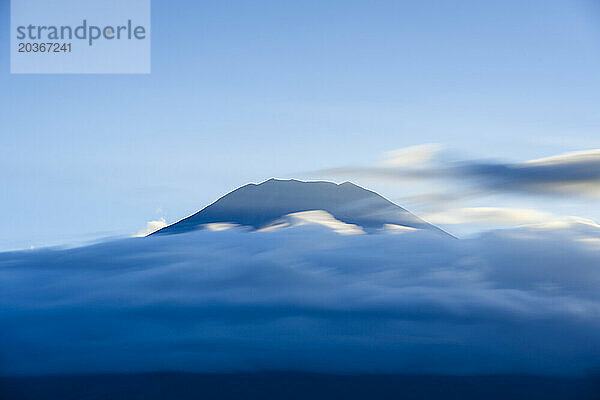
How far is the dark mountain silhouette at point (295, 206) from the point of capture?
449 centimetres

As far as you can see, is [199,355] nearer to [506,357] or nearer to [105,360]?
[105,360]

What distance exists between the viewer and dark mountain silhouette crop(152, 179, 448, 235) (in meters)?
4.49

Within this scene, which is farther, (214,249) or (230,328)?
(214,249)

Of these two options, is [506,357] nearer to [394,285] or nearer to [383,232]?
[394,285]

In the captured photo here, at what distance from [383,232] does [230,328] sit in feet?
4.71

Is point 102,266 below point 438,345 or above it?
above

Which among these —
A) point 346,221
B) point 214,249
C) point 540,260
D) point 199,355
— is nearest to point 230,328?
point 199,355

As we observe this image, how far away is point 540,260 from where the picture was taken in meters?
4.20

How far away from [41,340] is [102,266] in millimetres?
720

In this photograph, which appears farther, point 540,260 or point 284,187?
point 284,187

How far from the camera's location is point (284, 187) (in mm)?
4605

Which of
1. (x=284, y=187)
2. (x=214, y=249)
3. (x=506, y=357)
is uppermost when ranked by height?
(x=284, y=187)

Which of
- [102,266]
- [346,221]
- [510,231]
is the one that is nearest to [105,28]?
[102,266]

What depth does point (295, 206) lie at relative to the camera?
470cm
